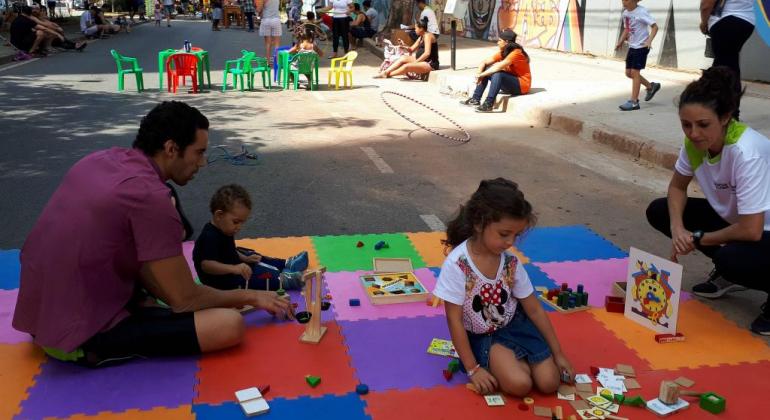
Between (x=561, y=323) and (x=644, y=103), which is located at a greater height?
(x=644, y=103)

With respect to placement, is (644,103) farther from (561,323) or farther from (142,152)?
(142,152)

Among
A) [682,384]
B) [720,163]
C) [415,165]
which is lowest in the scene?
[682,384]

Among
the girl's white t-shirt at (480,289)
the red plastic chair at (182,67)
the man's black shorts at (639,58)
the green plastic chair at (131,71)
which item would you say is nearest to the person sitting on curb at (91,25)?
the green plastic chair at (131,71)

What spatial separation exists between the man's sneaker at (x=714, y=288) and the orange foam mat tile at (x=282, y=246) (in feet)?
8.60

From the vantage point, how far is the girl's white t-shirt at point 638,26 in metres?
9.52

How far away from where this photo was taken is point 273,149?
8094 mm

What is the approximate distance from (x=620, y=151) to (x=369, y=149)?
10.1 feet

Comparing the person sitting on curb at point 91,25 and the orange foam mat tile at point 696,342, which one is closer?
the orange foam mat tile at point 696,342

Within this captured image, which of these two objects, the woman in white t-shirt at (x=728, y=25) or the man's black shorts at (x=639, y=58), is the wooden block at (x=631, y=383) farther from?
the man's black shorts at (x=639, y=58)

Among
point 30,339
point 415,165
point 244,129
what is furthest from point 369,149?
point 30,339

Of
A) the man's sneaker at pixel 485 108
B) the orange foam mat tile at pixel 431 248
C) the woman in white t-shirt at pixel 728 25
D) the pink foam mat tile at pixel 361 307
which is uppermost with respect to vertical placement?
the woman in white t-shirt at pixel 728 25

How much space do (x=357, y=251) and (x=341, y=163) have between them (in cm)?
257

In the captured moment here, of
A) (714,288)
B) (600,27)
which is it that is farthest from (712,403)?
(600,27)

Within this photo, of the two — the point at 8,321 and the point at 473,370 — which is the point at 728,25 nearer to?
the point at 473,370
